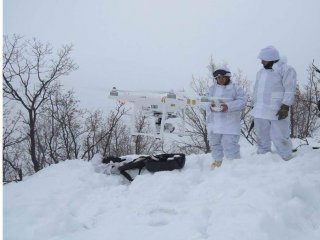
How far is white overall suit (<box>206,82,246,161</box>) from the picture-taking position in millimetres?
5309

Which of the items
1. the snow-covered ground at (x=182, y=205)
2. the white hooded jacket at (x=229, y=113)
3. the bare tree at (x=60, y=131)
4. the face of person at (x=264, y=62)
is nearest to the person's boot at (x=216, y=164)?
the snow-covered ground at (x=182, y=205)

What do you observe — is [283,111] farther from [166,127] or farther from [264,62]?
[166,127]

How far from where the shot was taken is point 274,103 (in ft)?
16.6

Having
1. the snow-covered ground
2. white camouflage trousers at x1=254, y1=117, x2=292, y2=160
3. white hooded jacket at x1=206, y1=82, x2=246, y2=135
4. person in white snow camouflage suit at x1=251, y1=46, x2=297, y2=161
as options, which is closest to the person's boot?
the snow-covered ground

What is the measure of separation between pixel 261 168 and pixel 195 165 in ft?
4.60

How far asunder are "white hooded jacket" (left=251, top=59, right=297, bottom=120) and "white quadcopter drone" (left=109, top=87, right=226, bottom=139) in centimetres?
56

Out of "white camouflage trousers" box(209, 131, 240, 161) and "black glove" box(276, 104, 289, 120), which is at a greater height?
"black glove" box(276, 104, 289, 120)

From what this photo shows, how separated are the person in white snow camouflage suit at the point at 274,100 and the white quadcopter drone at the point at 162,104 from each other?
0.59m

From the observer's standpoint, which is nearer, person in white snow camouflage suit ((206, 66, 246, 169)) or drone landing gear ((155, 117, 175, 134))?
person in white snow camouflage suit ((206, 66, 246, 169))

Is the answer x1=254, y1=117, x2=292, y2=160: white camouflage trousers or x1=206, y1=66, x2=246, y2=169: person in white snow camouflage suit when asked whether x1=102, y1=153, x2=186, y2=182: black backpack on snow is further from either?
x1=254, y1=117, x2=292, y2=160: white camouflage trousers

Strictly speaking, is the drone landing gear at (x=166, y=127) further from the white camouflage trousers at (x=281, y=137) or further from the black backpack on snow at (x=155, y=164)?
the white camouflage trousers at (x=281, y=137)

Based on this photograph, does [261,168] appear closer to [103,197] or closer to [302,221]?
[302,221]

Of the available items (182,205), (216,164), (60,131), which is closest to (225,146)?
(216,164)

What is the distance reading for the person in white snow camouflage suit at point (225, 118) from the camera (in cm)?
530
